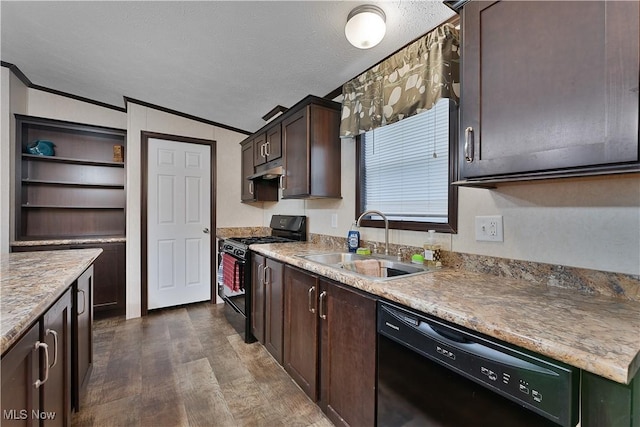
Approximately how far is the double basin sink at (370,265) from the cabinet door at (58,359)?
4.03ft

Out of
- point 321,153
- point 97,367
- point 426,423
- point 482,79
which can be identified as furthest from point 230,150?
point 426,423

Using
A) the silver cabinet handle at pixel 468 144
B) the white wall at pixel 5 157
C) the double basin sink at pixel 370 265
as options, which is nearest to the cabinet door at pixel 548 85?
the silver cabinet handle at pixel 468 144

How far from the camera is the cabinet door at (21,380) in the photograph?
76 cm

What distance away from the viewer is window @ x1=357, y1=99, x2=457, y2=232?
5.50 ft

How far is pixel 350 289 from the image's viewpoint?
4.43 feet

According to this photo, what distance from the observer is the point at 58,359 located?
48.4 inches

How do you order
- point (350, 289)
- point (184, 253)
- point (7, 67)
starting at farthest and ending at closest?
point (184, 253)
point (7, 67)
point (350, 289)

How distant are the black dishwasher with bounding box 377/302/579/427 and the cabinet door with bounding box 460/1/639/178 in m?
0.61

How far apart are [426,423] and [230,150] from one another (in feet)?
11.7

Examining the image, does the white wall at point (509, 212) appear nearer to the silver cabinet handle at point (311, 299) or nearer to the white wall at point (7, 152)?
the white wall at point (7, 152)

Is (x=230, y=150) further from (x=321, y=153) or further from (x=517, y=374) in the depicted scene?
(x=517, y=374)

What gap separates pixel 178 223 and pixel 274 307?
2007 millimetres

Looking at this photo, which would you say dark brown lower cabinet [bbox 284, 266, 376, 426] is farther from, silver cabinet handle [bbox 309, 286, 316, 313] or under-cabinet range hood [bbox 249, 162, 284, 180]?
under-cabinet range hood [bbox 249, 162, 284, 180]

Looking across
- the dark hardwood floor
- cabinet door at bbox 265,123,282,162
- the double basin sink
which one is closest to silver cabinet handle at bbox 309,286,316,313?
the double basin sink
